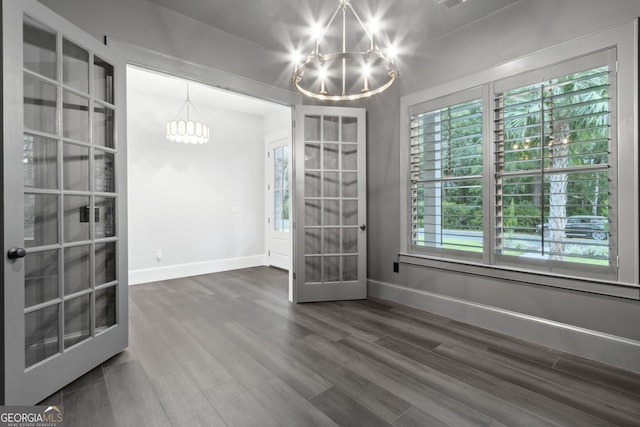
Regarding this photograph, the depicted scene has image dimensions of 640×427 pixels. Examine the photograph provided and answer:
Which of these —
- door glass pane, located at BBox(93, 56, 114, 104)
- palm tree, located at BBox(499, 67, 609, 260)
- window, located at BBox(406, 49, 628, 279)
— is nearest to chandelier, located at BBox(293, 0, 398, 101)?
window, located at BBox(406, 49, 628, 279)

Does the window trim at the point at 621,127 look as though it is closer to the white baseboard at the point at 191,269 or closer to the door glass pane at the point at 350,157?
the door glass pane at the point at 350,157

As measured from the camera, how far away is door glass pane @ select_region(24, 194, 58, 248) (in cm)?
178

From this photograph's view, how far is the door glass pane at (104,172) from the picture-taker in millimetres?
2238

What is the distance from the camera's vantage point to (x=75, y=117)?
2070 mm

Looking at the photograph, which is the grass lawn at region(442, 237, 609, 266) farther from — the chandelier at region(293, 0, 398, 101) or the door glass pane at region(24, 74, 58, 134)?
the door glass pane at region(24, 74, 58, 134)

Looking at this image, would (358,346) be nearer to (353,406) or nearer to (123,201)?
(353,406)

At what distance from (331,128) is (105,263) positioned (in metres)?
2.71

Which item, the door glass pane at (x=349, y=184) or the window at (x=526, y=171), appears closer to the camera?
the window at (x=526, y=171)

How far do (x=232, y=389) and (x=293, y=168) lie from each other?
7.92ft

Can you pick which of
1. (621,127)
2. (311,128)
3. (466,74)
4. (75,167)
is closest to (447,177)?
(466,74)

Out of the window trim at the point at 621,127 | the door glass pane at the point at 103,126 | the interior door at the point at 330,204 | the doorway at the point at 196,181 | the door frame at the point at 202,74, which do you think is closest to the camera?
the window trim at the point at 621,127

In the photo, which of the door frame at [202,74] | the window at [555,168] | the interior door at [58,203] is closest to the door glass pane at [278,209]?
the door frame at [202,74]

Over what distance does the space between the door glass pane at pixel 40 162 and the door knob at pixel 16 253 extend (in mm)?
390

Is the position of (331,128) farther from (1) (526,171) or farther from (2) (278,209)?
(2) (278,209)
